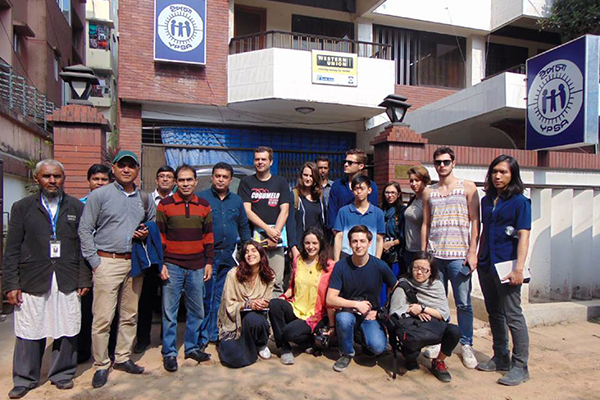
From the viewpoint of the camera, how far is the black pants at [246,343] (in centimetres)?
380

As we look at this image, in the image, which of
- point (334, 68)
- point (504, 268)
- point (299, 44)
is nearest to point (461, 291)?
point (504, 268)

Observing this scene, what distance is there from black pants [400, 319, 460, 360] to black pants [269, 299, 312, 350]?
90 cm

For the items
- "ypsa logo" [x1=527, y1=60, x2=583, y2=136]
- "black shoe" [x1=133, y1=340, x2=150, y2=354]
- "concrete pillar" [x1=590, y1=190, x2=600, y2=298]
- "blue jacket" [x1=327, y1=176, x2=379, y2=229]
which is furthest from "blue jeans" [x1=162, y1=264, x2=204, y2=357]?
"ypsa logo" [x1=527, y1=60, x2=583, y2=136]

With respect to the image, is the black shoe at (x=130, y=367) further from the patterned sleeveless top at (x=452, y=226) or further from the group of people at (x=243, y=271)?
the patterned sleeveless top at (x=452, y=226)

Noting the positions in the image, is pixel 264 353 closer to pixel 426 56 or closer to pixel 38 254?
pixel 38 254

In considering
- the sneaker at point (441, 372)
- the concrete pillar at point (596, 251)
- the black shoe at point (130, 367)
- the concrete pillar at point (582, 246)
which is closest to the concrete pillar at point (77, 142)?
the black shoe at point (130, 367)

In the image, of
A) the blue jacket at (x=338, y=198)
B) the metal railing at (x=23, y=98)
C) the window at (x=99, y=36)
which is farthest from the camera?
the window at (x=99, y=36)

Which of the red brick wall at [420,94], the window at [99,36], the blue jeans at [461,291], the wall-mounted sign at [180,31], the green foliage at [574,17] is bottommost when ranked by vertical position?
the blue jeans at [461,291]

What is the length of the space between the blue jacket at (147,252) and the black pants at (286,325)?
3.67 feet

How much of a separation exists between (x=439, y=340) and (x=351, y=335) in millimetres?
755

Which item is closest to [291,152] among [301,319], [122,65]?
[122,65]

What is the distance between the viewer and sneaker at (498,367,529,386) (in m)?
3.61

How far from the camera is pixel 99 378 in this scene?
340cm

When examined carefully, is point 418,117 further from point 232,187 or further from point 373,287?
point 373,287
